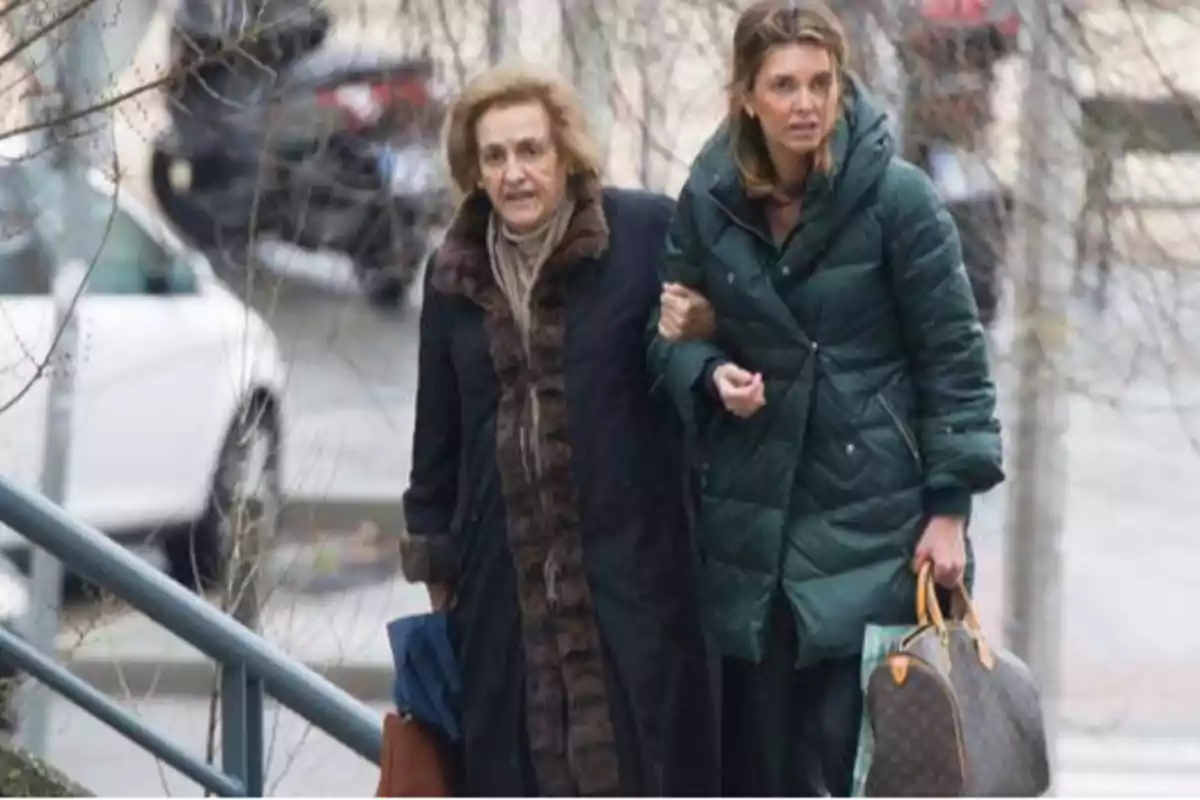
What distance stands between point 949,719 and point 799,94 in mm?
946

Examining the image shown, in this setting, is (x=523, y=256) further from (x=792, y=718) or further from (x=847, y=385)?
(x=792, y=718)

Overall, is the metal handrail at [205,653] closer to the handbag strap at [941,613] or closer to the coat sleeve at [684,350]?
the coat sleeve at [684,350]

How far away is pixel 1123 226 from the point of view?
5.83m

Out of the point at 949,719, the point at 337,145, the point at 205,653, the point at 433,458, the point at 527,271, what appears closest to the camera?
the point at 949,719

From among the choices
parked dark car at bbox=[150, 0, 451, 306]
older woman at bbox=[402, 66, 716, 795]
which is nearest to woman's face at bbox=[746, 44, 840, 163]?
older woman at bbox=[402, 66, 716, 795]

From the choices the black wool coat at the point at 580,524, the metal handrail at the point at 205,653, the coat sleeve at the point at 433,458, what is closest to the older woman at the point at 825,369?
the black wool coat at the point at 580,524

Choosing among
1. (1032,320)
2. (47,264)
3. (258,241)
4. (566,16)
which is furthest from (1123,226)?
(47,264)

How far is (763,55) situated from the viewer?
3582mm

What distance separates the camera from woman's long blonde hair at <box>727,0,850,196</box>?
3.57 metres

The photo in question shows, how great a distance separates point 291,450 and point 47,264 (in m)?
0.95

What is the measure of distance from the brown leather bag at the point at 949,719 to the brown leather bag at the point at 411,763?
80 cm

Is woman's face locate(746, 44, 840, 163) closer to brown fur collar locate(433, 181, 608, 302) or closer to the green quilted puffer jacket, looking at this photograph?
the green quilted puffer jacket

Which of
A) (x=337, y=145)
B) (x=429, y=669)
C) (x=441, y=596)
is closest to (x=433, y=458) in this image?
(x=441, y=596)

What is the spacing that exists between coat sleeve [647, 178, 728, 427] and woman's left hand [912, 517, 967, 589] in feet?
1.28
